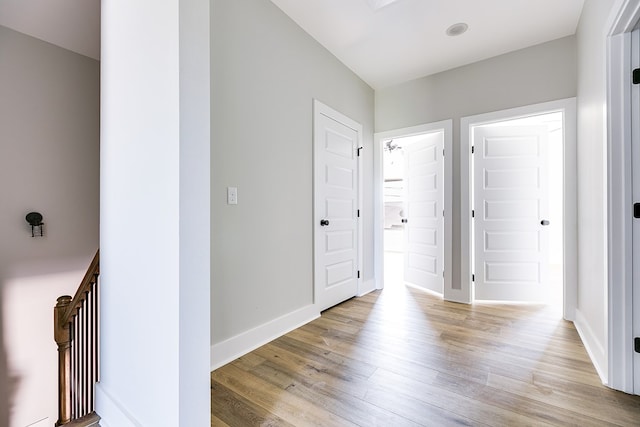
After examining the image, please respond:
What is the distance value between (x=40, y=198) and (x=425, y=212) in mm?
4136

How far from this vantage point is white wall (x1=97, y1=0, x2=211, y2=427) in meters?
1.00

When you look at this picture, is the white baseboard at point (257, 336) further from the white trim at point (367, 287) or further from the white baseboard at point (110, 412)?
the white trim at point (367, 287)

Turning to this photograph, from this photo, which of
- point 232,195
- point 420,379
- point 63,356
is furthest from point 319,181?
point 63,356

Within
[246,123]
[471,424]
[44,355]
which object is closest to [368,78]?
[246,123]

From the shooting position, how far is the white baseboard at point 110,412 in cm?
128

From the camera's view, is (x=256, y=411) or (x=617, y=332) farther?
(x=617, y=332)

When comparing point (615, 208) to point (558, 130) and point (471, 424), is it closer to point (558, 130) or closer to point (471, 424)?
point (471, 424)

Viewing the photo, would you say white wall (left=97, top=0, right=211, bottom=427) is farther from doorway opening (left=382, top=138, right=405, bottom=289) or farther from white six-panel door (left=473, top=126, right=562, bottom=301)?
doorway opening (left=382, top=138, right=405, bottom=289)

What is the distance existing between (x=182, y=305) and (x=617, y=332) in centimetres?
228

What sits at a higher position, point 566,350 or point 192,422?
point 192,422

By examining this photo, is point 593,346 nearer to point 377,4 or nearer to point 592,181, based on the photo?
point 592,181

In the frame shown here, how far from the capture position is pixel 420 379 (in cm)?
169

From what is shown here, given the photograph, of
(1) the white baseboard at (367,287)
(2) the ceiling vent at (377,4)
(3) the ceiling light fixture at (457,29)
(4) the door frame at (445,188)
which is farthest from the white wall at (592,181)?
(1) the white baseboard at (367,287)

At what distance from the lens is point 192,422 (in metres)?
1.03
